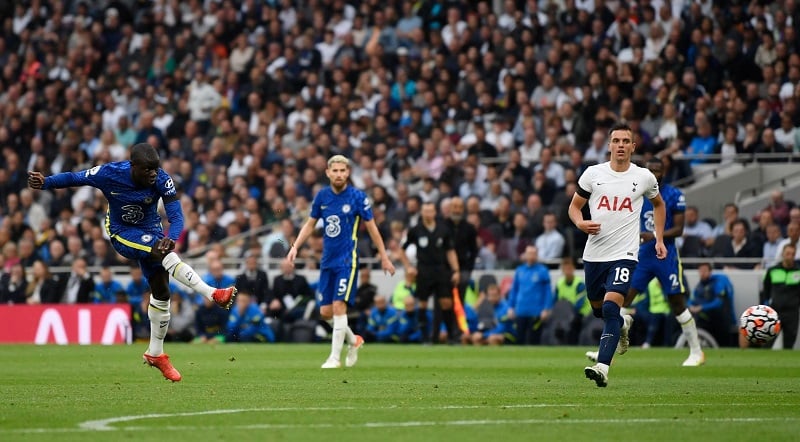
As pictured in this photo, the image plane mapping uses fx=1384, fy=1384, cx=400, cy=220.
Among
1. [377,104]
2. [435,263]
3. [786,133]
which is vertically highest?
[377,104]

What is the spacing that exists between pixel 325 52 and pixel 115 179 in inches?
763

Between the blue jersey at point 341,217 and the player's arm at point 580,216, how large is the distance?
4.11 meters

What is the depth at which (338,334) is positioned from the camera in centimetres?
1611

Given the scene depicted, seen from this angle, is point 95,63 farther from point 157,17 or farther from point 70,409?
point 70,409

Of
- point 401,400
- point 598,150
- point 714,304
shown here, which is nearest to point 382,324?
point 598,150

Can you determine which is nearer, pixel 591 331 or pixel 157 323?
pixel 157 323

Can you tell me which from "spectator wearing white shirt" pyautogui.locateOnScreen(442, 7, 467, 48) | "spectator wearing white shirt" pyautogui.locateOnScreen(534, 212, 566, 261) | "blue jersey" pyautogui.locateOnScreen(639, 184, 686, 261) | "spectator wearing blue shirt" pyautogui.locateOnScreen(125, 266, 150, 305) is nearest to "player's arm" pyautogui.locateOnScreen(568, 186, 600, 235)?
"blue jersey" pyautogui.locateOnScreen(639, 184, 686, 261)

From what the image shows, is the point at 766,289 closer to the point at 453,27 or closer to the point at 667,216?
the point at 667,216

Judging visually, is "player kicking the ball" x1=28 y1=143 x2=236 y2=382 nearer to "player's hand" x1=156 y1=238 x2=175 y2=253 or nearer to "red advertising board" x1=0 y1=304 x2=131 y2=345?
"player's hand" x1=156 y1=238 x2=175 y2=253

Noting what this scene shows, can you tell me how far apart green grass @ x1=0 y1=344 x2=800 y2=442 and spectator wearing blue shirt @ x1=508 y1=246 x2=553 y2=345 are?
212 inches

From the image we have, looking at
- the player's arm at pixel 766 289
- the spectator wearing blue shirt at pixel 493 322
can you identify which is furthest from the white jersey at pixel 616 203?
the spectator wearing blue shirt at pixel 493 322

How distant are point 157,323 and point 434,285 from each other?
11.0 metres

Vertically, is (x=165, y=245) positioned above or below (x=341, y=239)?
below

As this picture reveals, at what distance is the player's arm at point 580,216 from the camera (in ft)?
40.8
